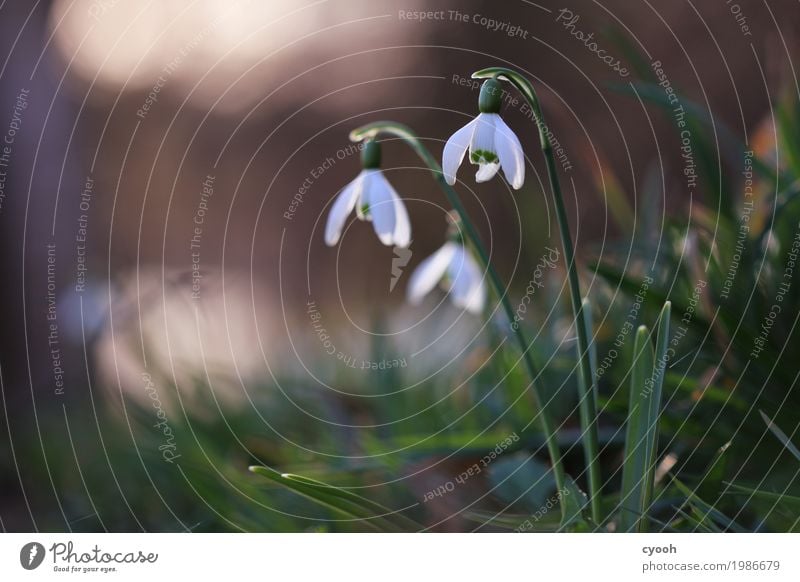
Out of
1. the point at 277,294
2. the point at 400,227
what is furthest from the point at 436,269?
the point at 277,294

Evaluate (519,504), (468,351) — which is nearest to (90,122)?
(468,351)

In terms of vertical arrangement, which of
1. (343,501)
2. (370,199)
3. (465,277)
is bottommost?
(343,501)

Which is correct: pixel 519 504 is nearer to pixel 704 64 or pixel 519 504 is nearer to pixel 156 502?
pixel 156 502

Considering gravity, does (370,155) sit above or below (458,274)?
above

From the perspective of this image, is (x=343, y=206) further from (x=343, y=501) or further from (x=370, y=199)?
(x=343, y=501)

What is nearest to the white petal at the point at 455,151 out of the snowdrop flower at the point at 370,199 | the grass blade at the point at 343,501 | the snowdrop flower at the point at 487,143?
the snowdrop flower at the point at 487,143

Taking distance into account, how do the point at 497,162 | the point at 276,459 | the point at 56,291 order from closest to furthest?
the point at 497,162, the point at 276,459, the point at 56,291
